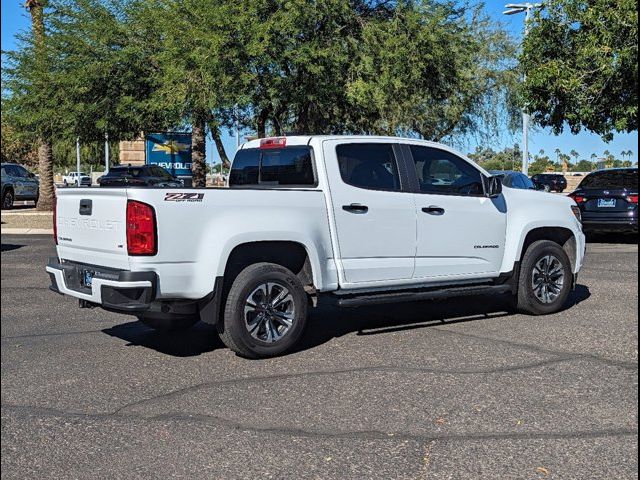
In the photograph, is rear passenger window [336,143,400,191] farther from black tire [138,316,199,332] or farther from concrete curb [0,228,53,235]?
concrete curb [0,228,53,235]

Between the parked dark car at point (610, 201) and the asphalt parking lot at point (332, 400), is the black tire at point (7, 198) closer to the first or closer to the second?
the parked dark car at point (610, 201)

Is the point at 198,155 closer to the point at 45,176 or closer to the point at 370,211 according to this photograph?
the point at 45,176

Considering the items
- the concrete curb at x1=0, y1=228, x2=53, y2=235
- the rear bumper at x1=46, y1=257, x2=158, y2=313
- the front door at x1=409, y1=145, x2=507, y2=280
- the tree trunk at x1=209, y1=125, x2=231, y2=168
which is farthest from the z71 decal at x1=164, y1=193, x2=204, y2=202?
the tree trunk at x1=209, y1=125, x2=231, y2=168

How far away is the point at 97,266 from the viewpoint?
19.3 ft

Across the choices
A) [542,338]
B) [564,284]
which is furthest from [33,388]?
[564,284]

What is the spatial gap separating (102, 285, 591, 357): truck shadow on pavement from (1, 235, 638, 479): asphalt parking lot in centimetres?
4

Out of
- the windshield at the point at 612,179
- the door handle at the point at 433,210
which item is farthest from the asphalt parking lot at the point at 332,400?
the windshield at the point at 612,179

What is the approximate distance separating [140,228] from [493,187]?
380 cm

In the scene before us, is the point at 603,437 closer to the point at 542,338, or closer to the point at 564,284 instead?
the point at 542,338

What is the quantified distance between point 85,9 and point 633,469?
19.7 meters

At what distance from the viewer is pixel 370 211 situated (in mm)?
6848

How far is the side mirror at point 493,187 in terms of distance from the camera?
768cm

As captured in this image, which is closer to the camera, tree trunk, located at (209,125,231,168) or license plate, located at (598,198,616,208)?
license plate, located at (598,198,616,208)

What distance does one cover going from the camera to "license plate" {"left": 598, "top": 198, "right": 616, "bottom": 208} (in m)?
15.4
